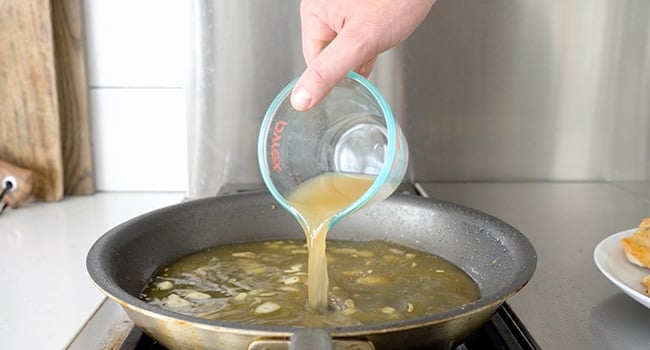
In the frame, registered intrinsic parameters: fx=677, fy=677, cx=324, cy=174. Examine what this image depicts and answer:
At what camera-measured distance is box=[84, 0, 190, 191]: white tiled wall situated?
1.28 m

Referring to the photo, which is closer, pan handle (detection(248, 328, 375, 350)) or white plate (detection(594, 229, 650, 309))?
pan handle (detection(248, 328, 375, 350))

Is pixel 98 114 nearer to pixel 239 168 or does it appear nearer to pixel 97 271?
pixel 239 168

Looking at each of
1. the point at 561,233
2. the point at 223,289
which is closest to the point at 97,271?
the point at 223,289

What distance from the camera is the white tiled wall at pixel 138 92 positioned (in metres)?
1.28

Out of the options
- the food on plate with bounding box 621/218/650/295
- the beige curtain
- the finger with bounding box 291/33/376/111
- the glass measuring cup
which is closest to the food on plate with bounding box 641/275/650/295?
the food on plate with bounding box 621/218/650/295

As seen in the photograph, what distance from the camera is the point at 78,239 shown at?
1.11 metres

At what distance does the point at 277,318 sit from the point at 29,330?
31 cm

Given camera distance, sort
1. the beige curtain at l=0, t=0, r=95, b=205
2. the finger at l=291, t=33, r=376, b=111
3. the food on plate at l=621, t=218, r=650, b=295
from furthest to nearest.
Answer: the beige curtain at l=0, t=0, r=95, b=205, the food on plate at l=621, t=218, r=650, b=295, the finger at l=291, t=33, r=376, b=111

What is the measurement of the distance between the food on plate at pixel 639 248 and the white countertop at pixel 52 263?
2.15 ft

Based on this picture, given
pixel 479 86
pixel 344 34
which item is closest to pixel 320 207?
pixel 344 34

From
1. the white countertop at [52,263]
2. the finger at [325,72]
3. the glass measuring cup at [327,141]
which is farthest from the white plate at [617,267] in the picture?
the white countertop at [52,263]

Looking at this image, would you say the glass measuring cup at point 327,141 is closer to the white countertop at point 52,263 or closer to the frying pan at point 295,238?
the frying pan at point 295,238

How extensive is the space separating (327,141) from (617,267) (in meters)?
0.38

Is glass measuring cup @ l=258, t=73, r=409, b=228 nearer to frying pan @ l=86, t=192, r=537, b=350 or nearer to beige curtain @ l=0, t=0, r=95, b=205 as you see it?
frying pan @ l=86, t=192, r=537, b=350
